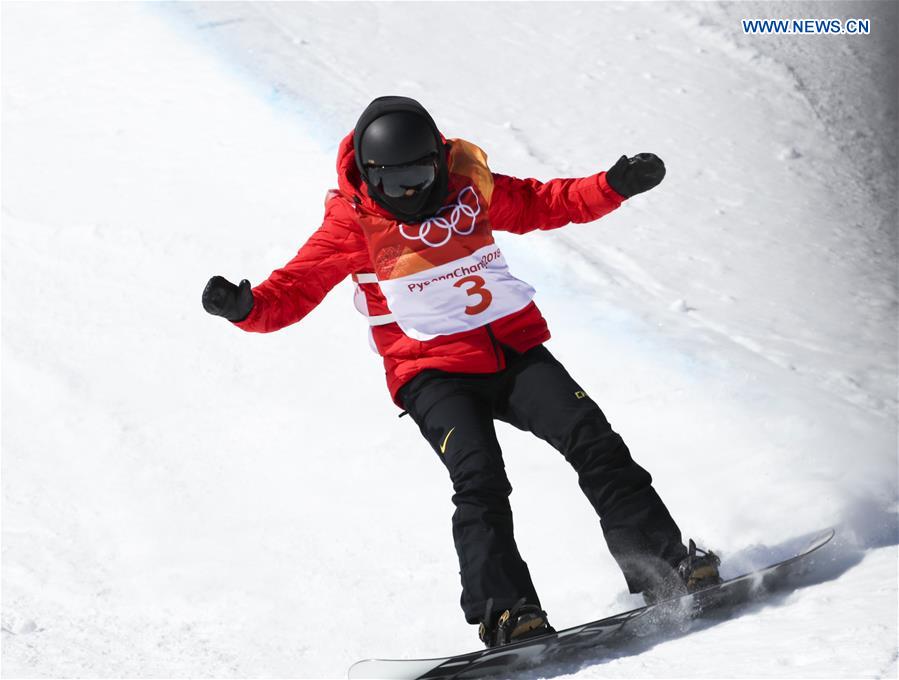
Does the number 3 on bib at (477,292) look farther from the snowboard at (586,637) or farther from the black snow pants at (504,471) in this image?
the snowboard at (586,637)

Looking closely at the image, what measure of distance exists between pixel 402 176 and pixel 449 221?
0.24 meters

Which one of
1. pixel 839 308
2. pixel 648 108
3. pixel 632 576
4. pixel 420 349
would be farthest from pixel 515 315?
pixel 648 108

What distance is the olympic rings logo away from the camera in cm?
330

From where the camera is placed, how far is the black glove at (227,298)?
10.1ft

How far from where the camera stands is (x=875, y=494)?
392 centimetres

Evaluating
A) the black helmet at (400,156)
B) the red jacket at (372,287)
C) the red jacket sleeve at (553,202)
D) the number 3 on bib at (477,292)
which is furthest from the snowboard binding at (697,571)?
the black helmet at (400,156)

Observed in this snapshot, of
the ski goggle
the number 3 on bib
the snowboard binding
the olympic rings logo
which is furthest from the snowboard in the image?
the ski goggle

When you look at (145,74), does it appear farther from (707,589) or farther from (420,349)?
(707,589)

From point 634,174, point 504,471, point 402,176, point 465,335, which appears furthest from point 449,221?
point 504,471

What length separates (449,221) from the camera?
11.0 ft

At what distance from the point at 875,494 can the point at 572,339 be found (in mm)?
1716

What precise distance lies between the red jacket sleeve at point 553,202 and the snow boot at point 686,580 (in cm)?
118

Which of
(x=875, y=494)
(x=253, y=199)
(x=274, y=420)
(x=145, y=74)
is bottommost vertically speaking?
(x=875, y=494)

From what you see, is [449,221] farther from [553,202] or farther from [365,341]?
[365,341]
